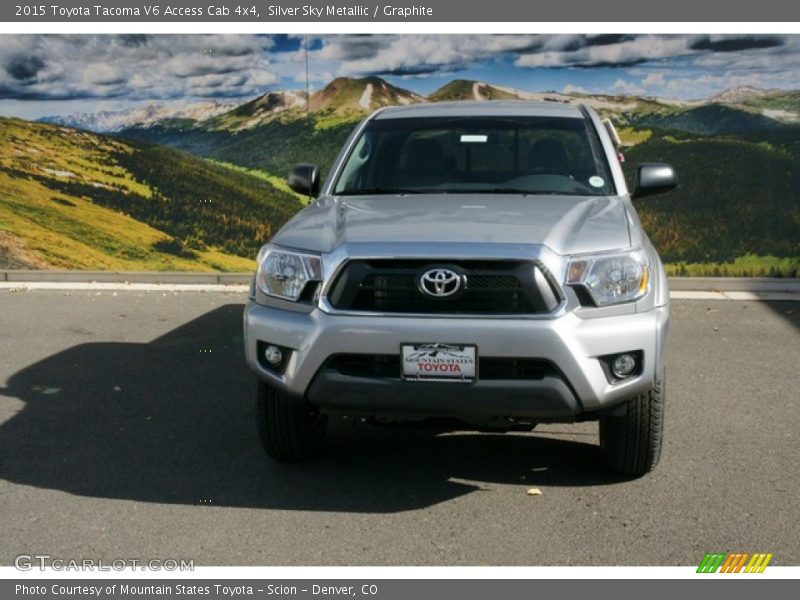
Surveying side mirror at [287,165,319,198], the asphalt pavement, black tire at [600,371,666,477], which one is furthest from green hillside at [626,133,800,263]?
black tire at [600,371,666,477]

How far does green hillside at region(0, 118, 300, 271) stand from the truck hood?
677cm

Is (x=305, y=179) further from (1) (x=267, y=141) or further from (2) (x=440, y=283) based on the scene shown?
(1) (x=267, y=141)

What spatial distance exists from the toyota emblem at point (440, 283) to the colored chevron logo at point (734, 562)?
1.47 metres

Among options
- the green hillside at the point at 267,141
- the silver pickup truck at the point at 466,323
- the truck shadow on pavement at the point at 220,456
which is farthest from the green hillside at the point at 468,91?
the silver pickup truck at the point at 466,323

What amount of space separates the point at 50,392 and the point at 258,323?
9.01ft

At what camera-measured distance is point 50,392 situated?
7.17 m

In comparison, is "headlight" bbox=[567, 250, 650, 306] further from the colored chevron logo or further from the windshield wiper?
the windshield wiper

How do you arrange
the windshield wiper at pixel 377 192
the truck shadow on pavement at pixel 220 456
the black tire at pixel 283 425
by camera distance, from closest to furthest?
the truck shadow on pavement at pixel 220 456
the black tire at pixel 283 425
the windshield wiper at pixel 377 192

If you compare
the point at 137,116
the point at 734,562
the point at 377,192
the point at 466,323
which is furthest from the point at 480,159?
the point at 137,116

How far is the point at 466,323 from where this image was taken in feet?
15.2

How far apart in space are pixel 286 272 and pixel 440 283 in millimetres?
742

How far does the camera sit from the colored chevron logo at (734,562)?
168 inches

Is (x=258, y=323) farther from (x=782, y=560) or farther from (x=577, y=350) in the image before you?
(x=782, y=560)

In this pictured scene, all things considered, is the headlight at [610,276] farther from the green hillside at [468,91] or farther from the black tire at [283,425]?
the green hillside at [468,91]
